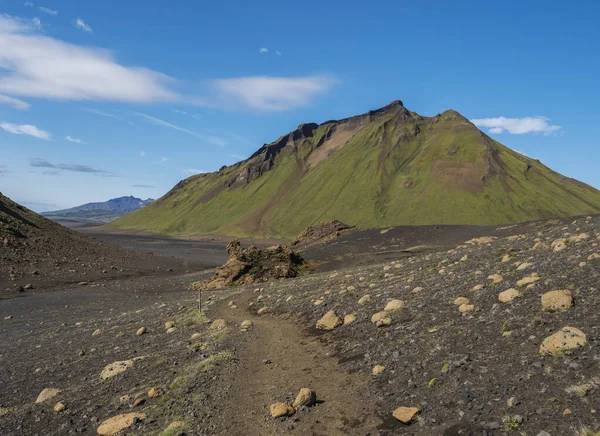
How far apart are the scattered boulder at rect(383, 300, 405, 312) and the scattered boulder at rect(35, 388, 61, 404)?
11833 mm

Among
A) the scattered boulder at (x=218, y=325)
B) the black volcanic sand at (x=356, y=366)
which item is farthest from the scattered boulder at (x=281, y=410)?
the scattered boulder at (x=218, y=325)

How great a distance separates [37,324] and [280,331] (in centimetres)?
2060

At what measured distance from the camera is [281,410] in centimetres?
927

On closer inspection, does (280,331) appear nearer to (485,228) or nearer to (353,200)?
(485,228)

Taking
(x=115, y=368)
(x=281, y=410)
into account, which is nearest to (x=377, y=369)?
(x=281, y=410)

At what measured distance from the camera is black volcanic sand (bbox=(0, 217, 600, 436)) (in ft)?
26.4

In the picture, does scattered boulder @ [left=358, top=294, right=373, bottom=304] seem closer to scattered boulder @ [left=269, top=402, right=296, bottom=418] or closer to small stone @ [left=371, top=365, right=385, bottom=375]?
small stone @ [left=371, top=365, right=385, bottom=375]

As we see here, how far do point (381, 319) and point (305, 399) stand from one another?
225 inches

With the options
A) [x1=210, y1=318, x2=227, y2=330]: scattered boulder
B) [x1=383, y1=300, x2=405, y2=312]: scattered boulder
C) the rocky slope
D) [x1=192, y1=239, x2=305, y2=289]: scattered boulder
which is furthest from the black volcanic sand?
the rocky slope

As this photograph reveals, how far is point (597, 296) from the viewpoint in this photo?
10.8m

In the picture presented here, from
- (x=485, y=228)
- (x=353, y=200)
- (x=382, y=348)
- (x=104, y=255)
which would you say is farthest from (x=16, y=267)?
(x=353, y=200)

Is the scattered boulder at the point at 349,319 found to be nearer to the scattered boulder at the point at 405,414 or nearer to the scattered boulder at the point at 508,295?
the scattered boulder at the point at 508,295

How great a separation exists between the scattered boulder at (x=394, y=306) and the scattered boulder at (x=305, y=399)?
6.65 m

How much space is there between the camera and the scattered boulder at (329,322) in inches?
642
